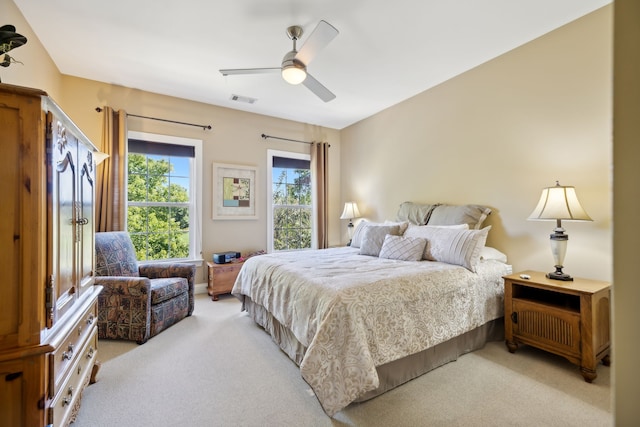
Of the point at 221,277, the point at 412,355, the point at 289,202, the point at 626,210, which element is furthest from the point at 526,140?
the point at 221,277

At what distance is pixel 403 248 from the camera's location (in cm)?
276

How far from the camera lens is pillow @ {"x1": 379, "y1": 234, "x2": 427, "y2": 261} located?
8.86 feet

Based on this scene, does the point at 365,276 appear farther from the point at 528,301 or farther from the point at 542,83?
the point at 542,83

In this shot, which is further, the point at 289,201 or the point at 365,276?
the point at 289,201

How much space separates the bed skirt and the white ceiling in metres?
2.62

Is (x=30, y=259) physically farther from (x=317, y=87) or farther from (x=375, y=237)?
(x=375, y=237)

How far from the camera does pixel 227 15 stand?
2.28 meters

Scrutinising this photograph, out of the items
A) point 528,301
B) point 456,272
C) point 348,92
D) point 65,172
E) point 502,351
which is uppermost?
point 348,92

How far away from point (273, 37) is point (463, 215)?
8.63 ft

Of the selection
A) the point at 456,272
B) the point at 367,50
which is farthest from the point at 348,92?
the point at 456,272

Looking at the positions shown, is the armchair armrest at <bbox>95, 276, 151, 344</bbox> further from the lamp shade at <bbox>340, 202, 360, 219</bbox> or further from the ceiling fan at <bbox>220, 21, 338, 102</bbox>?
the lamp shade at <bbox>340, 202, 360, 219</bbox>

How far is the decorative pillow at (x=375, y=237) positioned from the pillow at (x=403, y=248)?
138 mm

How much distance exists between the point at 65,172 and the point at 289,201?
145 inches

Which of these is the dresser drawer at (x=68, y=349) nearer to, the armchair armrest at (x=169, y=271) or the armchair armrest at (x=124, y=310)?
the armchair armrest at (x=124, y=310)
